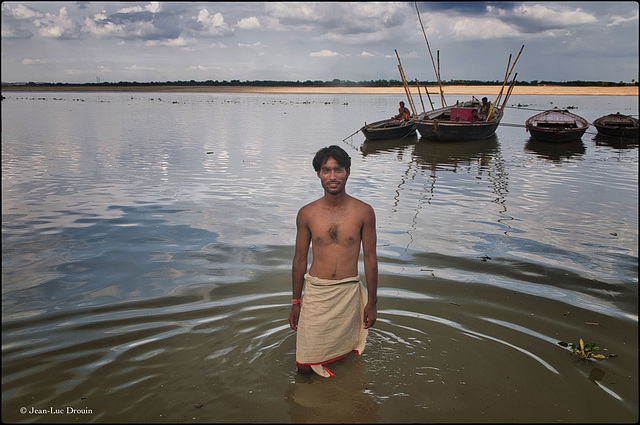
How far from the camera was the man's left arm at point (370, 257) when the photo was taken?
11.4ft

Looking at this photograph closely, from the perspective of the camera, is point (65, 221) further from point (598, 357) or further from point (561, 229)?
point (561, 229)

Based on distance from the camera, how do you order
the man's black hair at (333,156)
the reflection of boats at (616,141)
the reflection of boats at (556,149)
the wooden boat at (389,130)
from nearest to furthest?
the man's black hair at (333,156) → the reflection of boats at (556,149) → the reflection of boats at (616,141) → the wooden boat at (389,130)

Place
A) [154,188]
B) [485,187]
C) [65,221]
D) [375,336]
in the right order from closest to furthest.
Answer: [375,336], [65,221], [154,188], [485,187]

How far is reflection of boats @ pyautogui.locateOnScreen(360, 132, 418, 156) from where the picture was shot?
19.3 m

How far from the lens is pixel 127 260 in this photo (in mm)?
5977

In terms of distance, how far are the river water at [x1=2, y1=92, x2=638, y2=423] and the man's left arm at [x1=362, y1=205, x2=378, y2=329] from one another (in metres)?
0.50

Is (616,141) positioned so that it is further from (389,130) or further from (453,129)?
(389,130)

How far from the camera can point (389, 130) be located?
21.3 meters

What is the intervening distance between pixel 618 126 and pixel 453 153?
31.9ft

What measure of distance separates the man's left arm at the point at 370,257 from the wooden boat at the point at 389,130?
17771 millimetres

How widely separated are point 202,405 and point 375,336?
64.1 inches

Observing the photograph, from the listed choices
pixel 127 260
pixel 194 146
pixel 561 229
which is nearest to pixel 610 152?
pixel 561 229

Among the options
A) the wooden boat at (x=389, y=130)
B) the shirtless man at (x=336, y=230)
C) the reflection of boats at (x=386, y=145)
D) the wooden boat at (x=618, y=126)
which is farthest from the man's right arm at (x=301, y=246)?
the wooden boat at (x=618, y=126)

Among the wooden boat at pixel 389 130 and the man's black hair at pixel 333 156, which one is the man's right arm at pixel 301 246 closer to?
the man's black hair at pixel 333 156
